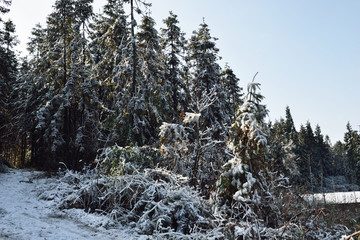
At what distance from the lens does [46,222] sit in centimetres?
658

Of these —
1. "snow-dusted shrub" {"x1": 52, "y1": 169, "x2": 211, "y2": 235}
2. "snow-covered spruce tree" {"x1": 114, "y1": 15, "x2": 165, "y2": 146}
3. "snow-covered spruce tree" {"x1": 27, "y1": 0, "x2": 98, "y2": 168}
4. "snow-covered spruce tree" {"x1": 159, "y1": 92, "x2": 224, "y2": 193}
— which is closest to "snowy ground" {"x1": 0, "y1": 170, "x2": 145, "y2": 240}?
"snow-dusted shrub" {"x1": 52, "y1": 169, "x2": 211, "y2": 235}

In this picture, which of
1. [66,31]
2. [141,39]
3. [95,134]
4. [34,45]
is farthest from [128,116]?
[34,45]

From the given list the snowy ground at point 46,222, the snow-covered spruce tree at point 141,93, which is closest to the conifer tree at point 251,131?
the snowy ground at point 46,222

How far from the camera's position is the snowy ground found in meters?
5.61

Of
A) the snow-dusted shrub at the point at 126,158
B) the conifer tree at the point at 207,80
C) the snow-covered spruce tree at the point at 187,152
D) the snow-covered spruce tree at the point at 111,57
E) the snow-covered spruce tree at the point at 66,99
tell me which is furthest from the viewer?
the conifer tree at the point at 207,80

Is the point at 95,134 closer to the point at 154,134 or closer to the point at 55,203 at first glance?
the point at 154,134

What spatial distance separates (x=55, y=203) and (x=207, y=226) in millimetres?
5219

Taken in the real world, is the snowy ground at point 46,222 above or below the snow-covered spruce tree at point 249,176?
below

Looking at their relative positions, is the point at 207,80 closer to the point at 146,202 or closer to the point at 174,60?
the point at 174,60

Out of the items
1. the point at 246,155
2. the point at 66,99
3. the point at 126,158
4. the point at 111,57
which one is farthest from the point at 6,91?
the point at 246,155

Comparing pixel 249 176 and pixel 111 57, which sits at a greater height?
pixel 111 57

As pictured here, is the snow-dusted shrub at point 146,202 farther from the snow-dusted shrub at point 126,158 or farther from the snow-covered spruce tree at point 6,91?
the snow-covered spruce tree at point 6,91

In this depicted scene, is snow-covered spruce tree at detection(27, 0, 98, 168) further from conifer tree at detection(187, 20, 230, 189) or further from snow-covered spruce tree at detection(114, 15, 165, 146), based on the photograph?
conifer tree at detection(187, 20, 230, 189)

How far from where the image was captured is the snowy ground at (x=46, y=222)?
5.61 meters
